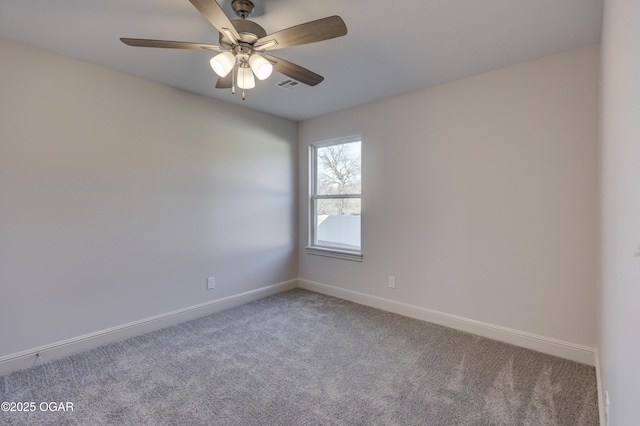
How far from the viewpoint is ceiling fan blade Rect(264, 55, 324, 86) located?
74.8 inches

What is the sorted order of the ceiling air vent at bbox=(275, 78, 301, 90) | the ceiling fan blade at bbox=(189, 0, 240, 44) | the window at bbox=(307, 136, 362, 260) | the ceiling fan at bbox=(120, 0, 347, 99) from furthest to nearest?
1. the window at bbox=(307, 136, 362, 260)
2. the ceiling air vent at bbox=(275, 78, 301, 90)
3. the ceiling fan at bbox=(120, 0, 347, 99)
4. the ceiling fan blade at bbox=(189, 0, 240, 44)

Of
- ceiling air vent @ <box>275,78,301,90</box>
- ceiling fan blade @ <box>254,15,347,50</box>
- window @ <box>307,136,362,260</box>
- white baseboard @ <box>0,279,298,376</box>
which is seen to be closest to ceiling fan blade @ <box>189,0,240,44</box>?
ceiling fan blade @ <box>254,15,347,50</box>

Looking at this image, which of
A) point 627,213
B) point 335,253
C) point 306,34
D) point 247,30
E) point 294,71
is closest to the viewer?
point 627,213

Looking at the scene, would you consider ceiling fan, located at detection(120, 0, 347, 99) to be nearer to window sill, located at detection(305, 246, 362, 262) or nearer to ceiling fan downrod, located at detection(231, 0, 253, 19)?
ceiling fan downrod, located at detection(231, 0, 253, 19)

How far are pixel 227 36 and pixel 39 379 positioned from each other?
8.57ft

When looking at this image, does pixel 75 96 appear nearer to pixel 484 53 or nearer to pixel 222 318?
pixel 222 318

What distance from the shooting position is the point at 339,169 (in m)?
3.98

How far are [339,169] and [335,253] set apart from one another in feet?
3.60

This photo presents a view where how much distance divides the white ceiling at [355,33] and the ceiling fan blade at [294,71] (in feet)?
0.96

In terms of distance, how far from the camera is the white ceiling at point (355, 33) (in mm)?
1817

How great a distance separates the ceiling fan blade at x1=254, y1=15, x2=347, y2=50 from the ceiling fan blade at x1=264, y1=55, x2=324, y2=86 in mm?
173

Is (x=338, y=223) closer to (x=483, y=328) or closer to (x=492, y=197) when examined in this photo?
(x=492, y=197)

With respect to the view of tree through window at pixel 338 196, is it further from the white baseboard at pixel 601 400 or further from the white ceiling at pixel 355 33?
the white baseboard at pixel 601 400

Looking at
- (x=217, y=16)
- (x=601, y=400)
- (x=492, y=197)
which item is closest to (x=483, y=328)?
(x=601, y=400)
